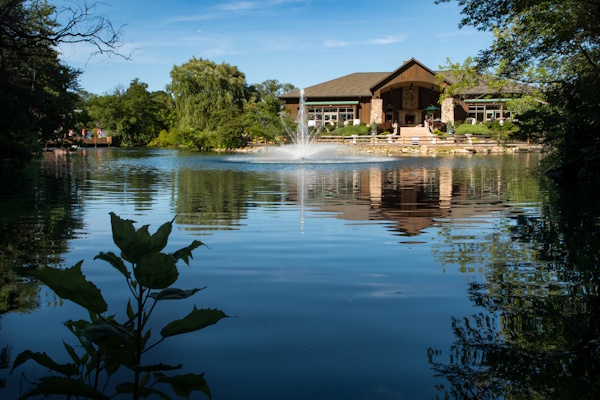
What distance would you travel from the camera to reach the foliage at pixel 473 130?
180 ft

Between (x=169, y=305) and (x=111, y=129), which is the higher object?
(x=111, y=129)

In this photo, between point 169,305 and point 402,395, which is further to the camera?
point 169,305

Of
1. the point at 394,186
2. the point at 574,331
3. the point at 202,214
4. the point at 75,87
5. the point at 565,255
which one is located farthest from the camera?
the point at 75,87

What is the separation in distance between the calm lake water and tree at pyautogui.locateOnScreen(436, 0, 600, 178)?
387cm

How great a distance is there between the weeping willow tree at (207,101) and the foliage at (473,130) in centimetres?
2071

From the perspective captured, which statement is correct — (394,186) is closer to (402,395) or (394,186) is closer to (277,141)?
(402,395)

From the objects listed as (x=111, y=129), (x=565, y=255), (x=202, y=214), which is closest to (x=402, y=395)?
(x=565, y=255)

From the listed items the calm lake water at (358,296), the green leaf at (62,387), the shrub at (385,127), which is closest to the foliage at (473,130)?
the shrub at (385,127)

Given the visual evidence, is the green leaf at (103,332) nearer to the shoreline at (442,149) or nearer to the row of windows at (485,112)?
the shoreline at (442,149)

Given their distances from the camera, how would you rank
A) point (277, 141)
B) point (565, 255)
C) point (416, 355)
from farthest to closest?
point (277, 141), point (565, 255), point (416, 355)

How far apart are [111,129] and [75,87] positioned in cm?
5283

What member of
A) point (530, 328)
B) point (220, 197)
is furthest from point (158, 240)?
point (220, 197)

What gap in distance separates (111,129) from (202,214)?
72.5m

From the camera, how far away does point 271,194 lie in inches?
656
